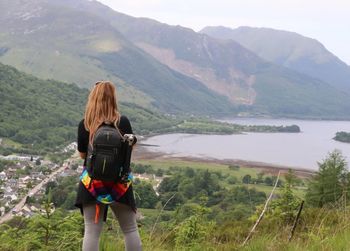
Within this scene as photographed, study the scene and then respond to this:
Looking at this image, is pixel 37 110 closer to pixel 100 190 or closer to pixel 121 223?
pixel 121 223

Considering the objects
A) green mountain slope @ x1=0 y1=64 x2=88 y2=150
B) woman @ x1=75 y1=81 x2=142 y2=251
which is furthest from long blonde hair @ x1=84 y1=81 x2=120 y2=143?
green mountain slope @ x1=0 y1=64 x2=88 y2=150

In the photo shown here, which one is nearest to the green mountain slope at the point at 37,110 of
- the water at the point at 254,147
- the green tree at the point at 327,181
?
the water at the point at 254,147

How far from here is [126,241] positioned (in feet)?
13.2

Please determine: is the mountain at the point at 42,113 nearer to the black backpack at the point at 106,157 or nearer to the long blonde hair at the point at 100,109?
the long blonde hair at the point at 100,109

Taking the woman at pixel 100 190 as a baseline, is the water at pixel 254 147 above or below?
below

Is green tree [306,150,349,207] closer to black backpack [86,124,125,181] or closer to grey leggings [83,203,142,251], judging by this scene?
grey leggings [83,203,142,251]

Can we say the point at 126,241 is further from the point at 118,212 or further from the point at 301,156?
the point at 301,156

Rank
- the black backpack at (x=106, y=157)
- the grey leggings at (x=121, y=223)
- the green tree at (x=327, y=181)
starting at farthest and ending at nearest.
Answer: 1. the green tree at (x=327, y=181)
2. the grey leggings at (x=121, y=223)
3. the black backpack at (x=106, y=157)

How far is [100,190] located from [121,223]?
1.47 feet

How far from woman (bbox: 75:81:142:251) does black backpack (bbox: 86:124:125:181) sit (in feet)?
0.25

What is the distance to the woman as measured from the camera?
12.5 ft

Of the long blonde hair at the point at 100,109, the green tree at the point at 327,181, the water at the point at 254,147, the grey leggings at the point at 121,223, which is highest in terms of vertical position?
the long blonde hair at the point at 100,109

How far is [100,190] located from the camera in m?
3.77

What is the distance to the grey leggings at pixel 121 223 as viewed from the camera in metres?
3.85
